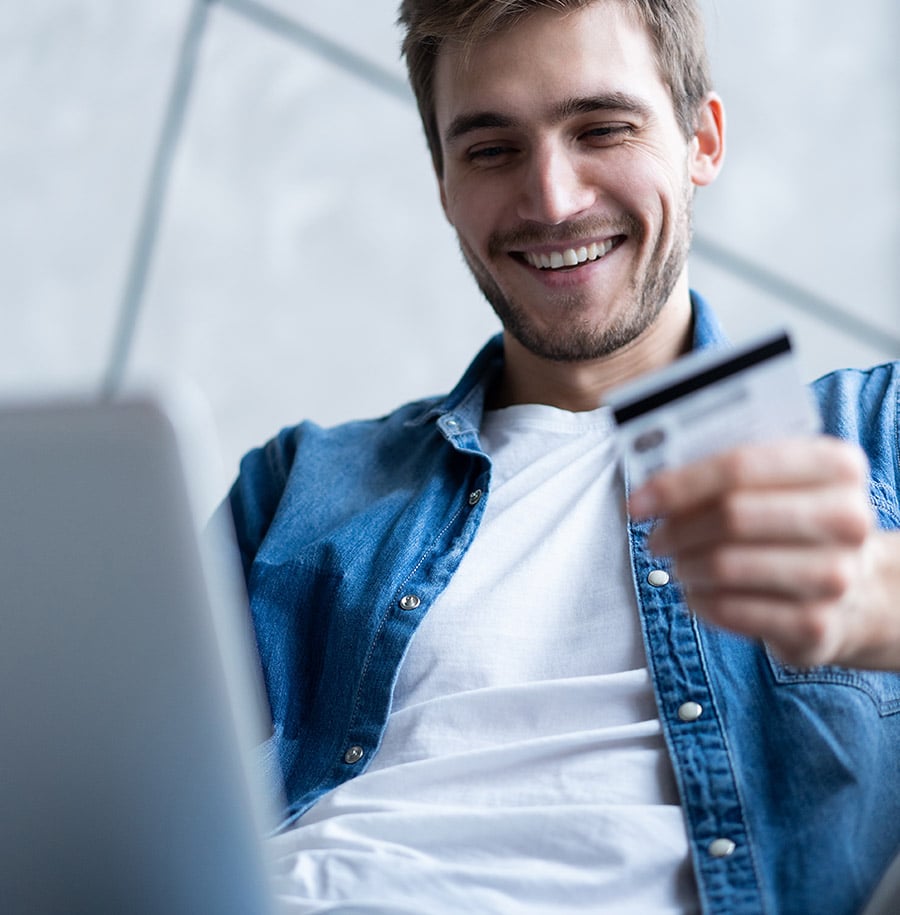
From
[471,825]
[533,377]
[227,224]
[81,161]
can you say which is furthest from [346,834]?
[81,161]

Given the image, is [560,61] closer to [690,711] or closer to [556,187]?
[556,187]

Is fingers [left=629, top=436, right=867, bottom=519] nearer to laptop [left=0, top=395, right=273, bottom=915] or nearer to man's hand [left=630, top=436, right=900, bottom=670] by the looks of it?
man's hand [left=630, top=436, right=900, bottom=670]

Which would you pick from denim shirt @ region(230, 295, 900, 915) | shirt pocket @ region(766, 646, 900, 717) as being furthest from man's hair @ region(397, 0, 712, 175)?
shirt pocket @ region(766, 646, 900, 717)

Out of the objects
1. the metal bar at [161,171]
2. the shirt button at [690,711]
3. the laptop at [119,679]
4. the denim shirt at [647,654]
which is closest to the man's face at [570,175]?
the denim shirt at [647,654]

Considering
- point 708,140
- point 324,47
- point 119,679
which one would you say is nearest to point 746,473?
point 119,679

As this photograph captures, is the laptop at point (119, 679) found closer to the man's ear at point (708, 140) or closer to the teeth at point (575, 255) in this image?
the teeth at point (575, 255)

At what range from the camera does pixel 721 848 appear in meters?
0.84

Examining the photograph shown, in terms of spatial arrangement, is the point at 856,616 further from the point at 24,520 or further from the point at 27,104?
the point at 27,104

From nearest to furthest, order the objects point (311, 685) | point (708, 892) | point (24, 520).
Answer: point (24, 520), point (708, 892), point (311, 685)

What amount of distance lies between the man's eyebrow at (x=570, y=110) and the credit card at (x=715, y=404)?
67cm

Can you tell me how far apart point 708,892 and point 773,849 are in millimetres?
69

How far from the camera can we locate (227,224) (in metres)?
2.32

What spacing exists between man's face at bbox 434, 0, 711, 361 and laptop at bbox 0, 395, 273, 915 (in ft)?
2.58

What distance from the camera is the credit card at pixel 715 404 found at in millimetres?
541
